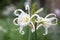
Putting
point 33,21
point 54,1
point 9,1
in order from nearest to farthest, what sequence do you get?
point 33,21 < point 54,1 < point 9,1

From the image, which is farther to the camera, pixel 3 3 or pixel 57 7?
pixel 3 3

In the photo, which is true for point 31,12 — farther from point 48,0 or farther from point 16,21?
point 48,0

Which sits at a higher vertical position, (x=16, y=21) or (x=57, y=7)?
(x=57, y=7)

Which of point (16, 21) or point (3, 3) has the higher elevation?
point (3, 3)

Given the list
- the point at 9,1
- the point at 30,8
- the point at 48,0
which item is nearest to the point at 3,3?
the point at 9,1

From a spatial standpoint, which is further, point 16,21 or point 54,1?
point 54,1

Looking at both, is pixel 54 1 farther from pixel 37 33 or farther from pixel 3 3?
pixel 37 33

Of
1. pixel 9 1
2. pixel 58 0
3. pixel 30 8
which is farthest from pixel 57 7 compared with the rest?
pixel 30 8

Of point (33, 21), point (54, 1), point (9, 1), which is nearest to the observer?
point (33, 21)
